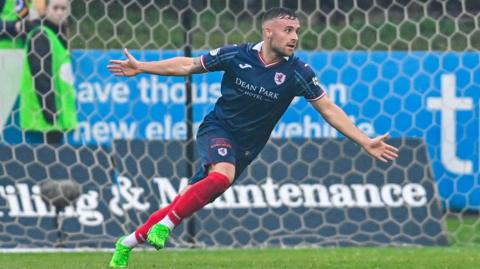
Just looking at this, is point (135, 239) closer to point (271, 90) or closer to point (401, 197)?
point (271, 90)

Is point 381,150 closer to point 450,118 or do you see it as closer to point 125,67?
point 125,67

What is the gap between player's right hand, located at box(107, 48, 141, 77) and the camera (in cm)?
727

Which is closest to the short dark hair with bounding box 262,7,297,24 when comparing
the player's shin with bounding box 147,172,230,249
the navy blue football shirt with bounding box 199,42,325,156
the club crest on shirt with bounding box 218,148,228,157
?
the navy blue football shirt with bounding box 199,42,325,156

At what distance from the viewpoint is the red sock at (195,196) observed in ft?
23.2

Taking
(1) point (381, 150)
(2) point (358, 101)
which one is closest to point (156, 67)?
(1) point (381, 150)

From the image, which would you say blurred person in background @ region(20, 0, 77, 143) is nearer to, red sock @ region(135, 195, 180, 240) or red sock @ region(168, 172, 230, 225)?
red sock @ region(135, 195, 180, 240)

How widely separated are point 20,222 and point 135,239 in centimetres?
272

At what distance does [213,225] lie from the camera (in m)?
9.75

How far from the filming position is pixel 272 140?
10.0 metres

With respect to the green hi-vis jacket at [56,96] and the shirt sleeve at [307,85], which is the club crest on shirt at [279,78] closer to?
the shirt sleeve at [307,85]

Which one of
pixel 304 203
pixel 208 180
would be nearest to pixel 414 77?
pixel 304 203

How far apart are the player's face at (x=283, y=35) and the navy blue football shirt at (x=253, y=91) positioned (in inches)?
4.3

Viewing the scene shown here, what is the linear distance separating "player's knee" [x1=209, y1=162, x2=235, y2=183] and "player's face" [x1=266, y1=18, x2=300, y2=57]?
31.1 inches

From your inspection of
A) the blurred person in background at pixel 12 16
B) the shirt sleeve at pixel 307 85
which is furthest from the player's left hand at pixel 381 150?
the blurred person in background at pixel 12 16
